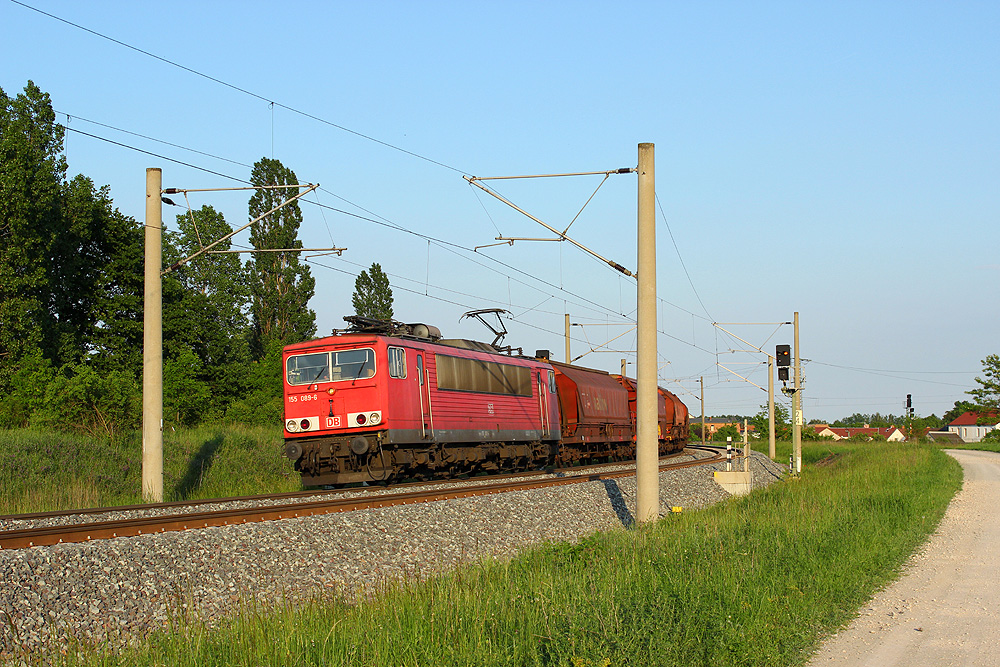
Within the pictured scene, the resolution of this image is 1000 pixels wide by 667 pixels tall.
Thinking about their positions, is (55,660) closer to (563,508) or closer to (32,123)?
(563,508)

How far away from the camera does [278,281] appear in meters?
57.9

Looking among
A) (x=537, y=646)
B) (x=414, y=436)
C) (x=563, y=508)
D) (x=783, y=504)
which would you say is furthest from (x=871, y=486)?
(x=537, y=646)

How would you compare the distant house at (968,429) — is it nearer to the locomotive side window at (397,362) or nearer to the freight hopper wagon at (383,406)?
the freight hopper wagon at (383,406)

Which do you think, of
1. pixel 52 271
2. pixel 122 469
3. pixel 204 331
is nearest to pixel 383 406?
pixel 122 469

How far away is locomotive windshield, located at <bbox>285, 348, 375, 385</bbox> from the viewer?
20.2m

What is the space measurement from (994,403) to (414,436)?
255 ft

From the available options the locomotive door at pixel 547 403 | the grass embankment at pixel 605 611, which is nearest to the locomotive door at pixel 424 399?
the locomotive door at pixel 547 403

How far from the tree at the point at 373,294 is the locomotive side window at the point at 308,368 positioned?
50675 mm

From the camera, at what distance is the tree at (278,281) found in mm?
57250

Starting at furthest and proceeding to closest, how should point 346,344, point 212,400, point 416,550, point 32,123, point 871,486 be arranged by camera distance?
point 212,400, point 32,123, point 871,486, point 346,344, point 416,550

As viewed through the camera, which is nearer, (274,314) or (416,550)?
(416,550)

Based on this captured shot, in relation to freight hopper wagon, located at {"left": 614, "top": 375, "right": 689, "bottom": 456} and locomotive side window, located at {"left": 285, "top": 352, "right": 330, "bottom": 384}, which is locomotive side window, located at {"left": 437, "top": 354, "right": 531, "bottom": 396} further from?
freight hopper wagon, located at {"left": 614, "top": 375, "right": 689, "bottom": 456}

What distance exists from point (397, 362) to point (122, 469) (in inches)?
253

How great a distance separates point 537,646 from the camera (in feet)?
22.8
